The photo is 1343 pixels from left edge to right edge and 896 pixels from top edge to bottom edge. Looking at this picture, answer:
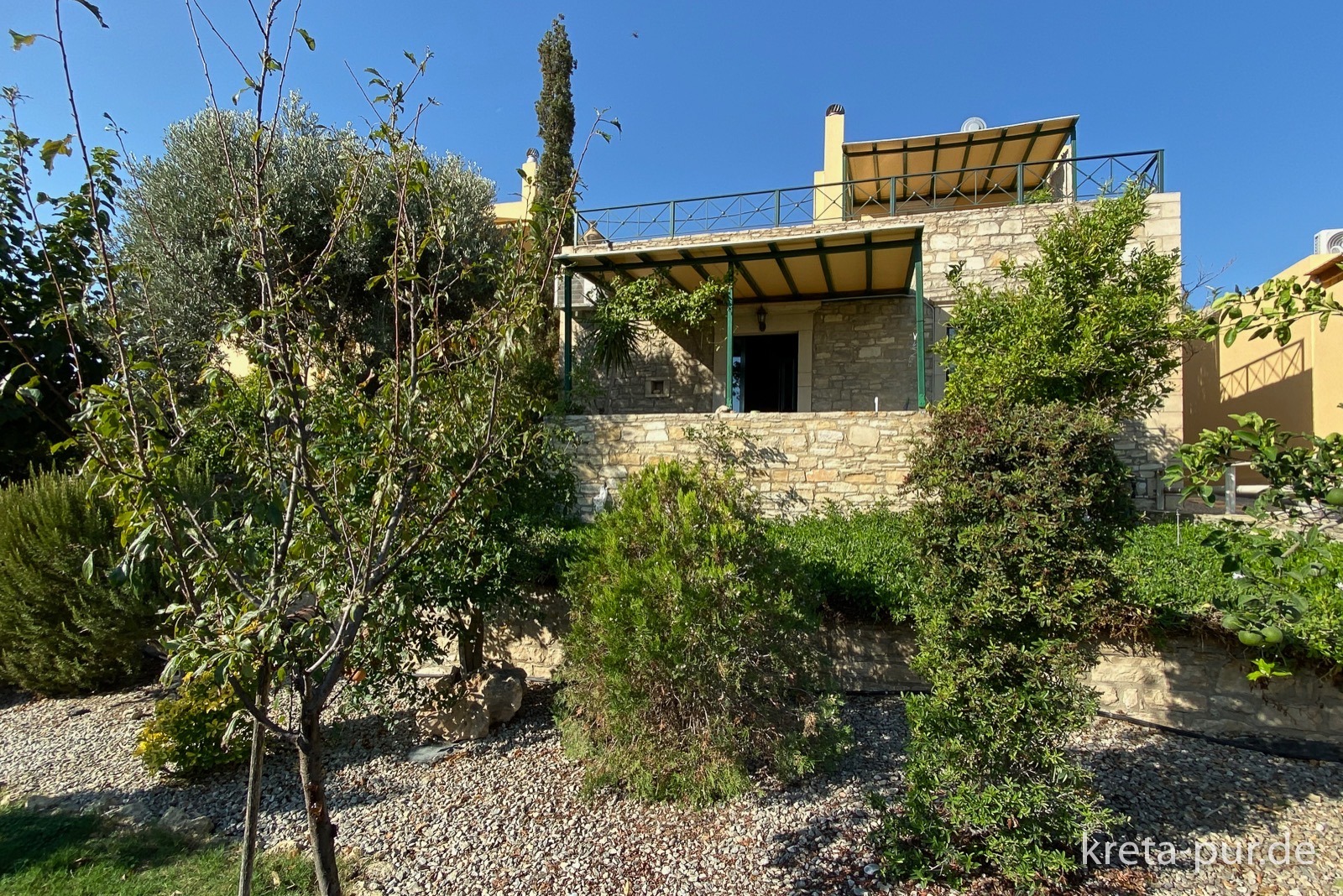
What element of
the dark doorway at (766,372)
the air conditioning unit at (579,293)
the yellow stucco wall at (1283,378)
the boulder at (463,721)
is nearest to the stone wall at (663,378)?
the air conditioning unit at (579,293)

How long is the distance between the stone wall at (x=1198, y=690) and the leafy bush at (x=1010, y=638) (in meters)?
1.65

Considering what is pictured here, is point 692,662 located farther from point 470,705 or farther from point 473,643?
point 473,643

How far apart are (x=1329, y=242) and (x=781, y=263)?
895cm

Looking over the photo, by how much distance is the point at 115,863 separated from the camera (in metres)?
3.08

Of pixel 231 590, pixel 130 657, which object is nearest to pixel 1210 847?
pixel 231 590

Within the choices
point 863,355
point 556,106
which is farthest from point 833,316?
point 556,106

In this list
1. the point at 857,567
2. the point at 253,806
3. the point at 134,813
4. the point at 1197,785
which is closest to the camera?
the point at 253,806

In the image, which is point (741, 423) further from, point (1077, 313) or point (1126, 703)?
point (1126, 703)

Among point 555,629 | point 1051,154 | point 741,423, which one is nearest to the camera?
point 555,629

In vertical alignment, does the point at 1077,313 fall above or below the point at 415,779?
above

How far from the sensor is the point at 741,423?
7.72 metres

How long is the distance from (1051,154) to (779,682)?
37.8 feet

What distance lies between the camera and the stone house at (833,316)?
7434mm

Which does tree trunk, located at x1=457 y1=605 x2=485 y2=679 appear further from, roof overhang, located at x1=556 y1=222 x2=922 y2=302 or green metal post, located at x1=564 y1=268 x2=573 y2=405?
roof overhang, located at x1=556 y1=222 x2=922 y2=302
